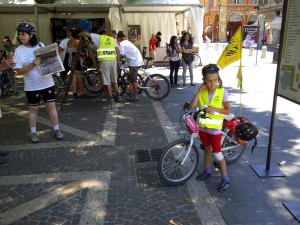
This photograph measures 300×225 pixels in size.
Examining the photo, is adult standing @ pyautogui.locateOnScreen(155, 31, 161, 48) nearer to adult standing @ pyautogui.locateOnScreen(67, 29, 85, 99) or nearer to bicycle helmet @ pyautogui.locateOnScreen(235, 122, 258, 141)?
adult standing @ pyautogui.locateOnScreen(67, 29, 85, 99)

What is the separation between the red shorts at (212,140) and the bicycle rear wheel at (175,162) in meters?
0.15

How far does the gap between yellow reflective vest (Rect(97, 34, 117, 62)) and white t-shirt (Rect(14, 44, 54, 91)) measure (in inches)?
90.8

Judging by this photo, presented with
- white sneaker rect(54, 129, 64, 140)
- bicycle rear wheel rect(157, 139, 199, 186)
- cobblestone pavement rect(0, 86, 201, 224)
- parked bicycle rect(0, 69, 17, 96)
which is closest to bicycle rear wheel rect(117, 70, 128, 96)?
cobblestone pavement rect(0, 86, 201, 224)

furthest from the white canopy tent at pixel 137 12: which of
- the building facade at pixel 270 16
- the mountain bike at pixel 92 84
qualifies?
the building facade at pixel 270 16

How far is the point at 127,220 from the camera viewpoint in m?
3.05

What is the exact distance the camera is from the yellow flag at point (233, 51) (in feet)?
12.4

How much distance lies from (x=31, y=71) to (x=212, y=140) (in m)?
2.96

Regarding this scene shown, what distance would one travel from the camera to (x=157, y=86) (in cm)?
792

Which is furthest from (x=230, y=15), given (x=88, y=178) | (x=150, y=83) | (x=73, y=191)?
(x=73, y=191)

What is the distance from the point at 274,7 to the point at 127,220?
46806 mm

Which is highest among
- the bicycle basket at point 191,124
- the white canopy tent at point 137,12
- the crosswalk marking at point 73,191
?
the white canopy tent at point 137,12

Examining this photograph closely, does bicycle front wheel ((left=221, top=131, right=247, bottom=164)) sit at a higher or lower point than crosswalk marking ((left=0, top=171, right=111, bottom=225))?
higher

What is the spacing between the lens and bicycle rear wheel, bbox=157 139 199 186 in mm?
3537

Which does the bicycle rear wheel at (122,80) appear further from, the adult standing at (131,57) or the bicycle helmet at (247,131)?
the bicycle helmet at (247,131)
